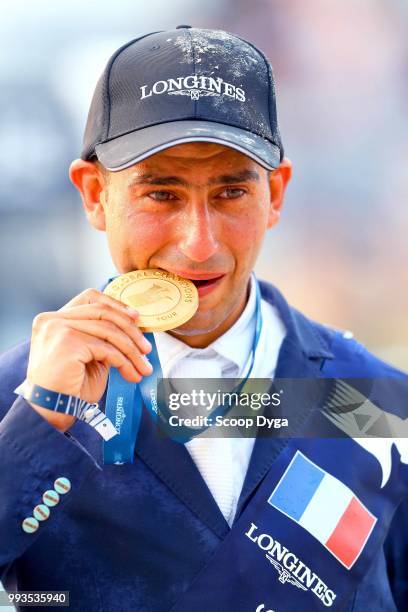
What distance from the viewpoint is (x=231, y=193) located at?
6.64ft

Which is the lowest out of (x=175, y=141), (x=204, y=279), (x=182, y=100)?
(x=204, y=279)

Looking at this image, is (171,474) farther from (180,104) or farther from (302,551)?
(180,104)

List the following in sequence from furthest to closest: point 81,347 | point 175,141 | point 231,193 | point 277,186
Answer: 1. point 277,186
2. point 231,193
3. point 175,141
4. point 81,347

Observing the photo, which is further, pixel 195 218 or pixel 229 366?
pixel 229 366

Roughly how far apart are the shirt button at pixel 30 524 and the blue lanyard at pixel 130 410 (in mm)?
284

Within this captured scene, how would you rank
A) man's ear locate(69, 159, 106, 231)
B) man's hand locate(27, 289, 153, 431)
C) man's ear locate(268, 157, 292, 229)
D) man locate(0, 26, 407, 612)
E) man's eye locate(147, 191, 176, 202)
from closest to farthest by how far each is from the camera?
man's hand locate(27, 289, 153, 431) → man locate(0, 26, 407, 612) → man's eye locate(147, 191, 176, 202) → man's ear locate(69, 159, 106, 231) → man's ear locate(268, 157, 292, 229)

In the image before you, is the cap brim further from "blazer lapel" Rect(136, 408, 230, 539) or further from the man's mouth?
"blazer lapel" Rect(136, 408, 230, 539)

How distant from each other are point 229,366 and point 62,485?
64cm

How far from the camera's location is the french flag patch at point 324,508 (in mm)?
2037

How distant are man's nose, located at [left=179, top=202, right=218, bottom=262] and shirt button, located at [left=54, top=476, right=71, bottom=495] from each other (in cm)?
58

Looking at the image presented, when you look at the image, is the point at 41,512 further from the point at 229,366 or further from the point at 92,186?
the point at 92,186

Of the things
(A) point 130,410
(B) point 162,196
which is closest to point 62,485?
(A) point 130,410

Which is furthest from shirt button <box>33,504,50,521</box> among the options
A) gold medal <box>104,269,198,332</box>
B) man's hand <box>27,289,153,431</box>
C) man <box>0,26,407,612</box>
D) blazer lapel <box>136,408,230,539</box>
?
gold medal <box>104,269,198,332</box>

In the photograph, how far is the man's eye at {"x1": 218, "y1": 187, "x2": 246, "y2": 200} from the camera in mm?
2014
